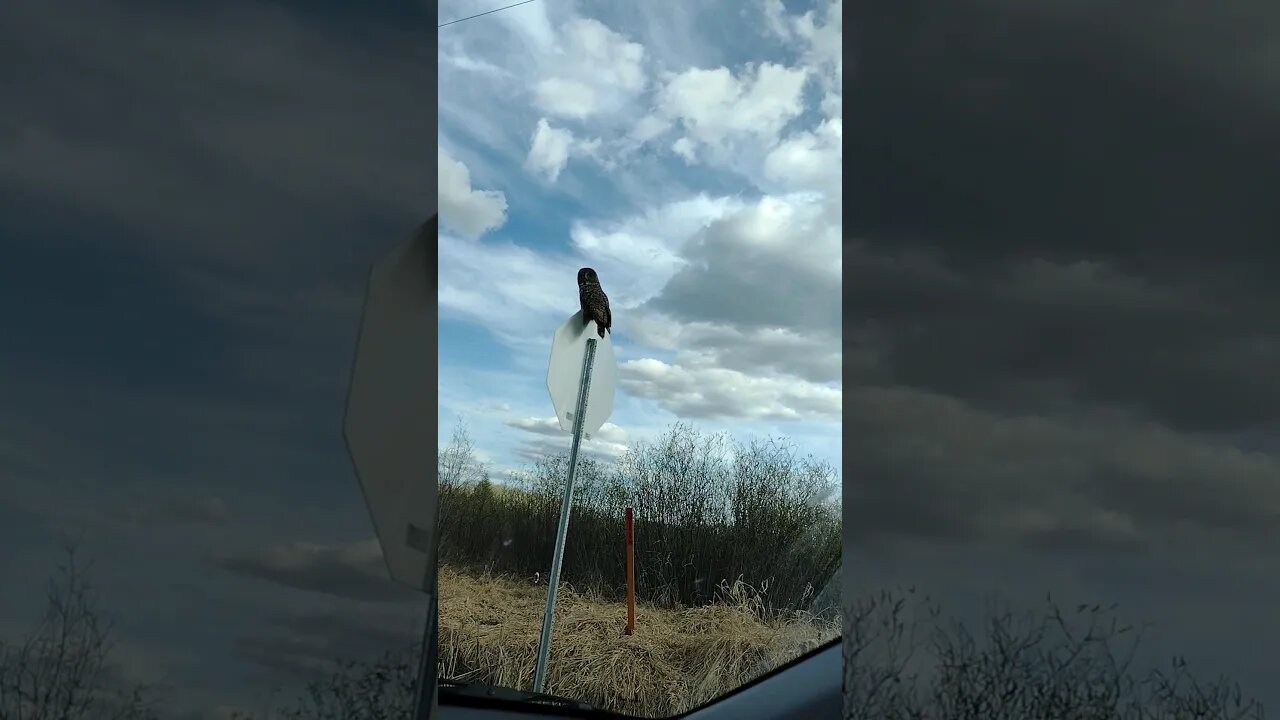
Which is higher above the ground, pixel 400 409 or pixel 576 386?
pixel 576 386

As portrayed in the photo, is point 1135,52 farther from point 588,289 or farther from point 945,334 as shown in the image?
point 588,289

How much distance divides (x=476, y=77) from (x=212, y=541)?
507 cm

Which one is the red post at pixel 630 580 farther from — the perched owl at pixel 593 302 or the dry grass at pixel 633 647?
the perched owl at pixel 593 302

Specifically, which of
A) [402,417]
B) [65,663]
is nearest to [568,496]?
[402,417]

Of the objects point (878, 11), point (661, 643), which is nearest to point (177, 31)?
point (878, 11)

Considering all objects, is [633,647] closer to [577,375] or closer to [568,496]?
[568,496]

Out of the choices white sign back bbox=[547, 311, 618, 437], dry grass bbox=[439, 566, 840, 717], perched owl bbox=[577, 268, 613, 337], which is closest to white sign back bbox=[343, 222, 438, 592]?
white sign back bbox=[547, 311, 618, 437]

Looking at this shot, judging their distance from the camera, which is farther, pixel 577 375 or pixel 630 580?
pixel 630 580

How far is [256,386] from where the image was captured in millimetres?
835

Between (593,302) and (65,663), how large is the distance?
2.96 meters

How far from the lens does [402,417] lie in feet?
3.39

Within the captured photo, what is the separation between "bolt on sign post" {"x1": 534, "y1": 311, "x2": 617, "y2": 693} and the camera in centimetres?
346

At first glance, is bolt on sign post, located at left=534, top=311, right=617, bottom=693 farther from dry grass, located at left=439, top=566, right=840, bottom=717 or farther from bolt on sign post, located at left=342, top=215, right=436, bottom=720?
bolt on sign post, located at left=342, top=215, right=436, bottom=720

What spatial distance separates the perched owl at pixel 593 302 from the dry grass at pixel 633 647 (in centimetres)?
205
